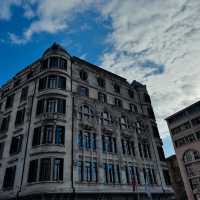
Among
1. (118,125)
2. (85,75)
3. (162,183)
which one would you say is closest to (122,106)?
(118,125)

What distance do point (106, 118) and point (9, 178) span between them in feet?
49.2

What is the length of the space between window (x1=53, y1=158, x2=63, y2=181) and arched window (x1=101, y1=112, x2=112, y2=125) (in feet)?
31.1

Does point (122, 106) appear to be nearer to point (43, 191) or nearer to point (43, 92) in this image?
point (43, 92)

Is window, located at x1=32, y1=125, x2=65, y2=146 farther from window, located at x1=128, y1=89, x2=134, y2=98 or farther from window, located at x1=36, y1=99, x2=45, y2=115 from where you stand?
window, located at x1=128, y1=89, x2=134, y2=98

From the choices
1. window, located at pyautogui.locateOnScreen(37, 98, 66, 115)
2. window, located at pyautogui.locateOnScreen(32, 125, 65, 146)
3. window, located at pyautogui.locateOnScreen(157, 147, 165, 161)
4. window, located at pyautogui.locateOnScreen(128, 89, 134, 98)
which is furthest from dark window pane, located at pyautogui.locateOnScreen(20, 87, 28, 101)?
window, located at pyautogui.locateOnScreen(157, 147, 165, 161)

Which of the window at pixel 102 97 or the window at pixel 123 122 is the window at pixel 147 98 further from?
the window at pixel 102 97

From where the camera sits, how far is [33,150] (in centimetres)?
2145

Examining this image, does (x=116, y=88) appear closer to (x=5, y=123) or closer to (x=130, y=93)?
(x=130, y=93)

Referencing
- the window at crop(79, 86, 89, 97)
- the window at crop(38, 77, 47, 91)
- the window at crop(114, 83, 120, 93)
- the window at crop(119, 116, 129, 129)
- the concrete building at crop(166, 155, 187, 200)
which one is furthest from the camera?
the concrete building at crop(166, 155, 187, 200)

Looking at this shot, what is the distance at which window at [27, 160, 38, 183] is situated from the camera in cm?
1986

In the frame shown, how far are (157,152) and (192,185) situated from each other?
21.7 m

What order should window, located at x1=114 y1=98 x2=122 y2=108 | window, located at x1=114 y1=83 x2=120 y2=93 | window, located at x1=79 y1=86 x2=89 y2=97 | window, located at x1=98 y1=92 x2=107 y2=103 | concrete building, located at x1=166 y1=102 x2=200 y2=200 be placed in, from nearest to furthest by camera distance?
window, located at x1=79 y1=86 x2=89 y2=97
window, located at x1=98 y1=92 x2=107 y2=103
window, located at x1=114 y1=98 x2=122 y2=108
window, located at x1=114 y1=83 x2=120 y2=93
concrete building, located at x1=166 y1=102 x2=200 y2=200

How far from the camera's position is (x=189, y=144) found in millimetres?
48531

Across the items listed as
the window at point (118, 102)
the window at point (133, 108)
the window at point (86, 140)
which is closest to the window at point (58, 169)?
the window at point (86, 140)
